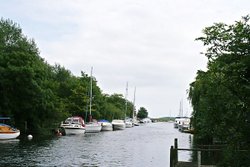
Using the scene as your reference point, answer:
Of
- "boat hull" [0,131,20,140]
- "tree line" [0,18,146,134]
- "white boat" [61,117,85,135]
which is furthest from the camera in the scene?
"white boat" [61,117,85,135]

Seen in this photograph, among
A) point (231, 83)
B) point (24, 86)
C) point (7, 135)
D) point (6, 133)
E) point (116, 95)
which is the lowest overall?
point (7, 135)

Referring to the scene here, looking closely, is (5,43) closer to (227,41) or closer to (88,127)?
(88,127)

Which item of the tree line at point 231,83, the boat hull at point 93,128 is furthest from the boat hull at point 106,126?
the tree line at point 231,83

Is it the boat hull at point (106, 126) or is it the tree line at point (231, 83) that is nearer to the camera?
the tree line at point (231, 83)

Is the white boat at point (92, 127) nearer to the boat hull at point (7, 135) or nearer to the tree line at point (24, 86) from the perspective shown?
the tree line at point (24, 86)

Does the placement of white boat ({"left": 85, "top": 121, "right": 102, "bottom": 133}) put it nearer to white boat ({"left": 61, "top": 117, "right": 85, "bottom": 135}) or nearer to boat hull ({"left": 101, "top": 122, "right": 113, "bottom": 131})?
white boat ({"left": 61, "top": 117, "right": 85, "bottom": 135})

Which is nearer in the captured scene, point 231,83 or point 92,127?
point 231,83

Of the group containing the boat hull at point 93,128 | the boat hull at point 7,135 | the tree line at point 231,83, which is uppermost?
the tree line at point 231,83

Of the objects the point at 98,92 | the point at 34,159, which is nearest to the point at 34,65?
the point at 34,159

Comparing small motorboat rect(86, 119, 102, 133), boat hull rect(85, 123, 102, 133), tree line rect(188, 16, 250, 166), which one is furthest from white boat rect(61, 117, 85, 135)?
tree line rect(188, 16, 250, 166)

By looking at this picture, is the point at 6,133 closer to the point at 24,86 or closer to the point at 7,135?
the point at 7,135

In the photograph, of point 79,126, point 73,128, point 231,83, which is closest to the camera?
point 231,83

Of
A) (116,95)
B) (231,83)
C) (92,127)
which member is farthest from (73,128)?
(116,95)

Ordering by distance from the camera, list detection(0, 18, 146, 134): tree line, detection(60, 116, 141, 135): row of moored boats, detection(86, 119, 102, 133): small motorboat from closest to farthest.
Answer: detection(0, 18, 146, 134): tree line < detection(60, 116, 141, 135): row of moored boats < detection(86, 119, 102, 133): small motorboat
